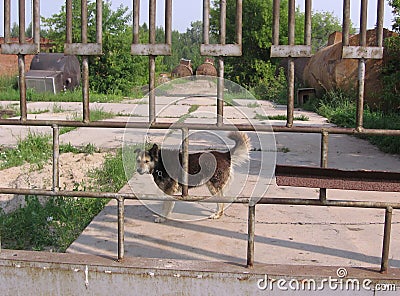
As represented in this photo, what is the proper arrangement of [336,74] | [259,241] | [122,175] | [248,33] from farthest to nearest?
[248,33]
[336,74]
[122,175]
[259,241]

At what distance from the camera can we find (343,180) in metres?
2.26

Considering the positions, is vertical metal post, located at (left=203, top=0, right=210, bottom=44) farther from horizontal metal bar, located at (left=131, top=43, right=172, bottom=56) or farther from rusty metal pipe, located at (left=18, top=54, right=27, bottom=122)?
rusty metal pipe, located at (left=18, top=54, right=27, bottom=122)

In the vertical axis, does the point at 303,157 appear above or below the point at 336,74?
below

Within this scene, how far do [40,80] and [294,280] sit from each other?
18.4 metres

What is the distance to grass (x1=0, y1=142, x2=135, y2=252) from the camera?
365 centimetres

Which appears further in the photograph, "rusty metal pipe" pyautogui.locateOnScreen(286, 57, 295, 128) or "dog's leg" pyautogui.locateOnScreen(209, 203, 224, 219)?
"dog's leg" pyautogui.locateOnScreen(209, 203, 224, 219)

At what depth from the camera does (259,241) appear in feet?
11.0

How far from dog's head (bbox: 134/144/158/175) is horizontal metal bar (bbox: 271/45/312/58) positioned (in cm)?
212

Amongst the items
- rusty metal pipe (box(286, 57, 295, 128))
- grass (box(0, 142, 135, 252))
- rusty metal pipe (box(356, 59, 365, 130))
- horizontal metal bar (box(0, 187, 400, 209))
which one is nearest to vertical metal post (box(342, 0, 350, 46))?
rusty metal pipe (box(356, 59, 365, 130))

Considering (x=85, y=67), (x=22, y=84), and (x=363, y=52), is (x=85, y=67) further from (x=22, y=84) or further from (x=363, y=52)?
(x=363, y=52)

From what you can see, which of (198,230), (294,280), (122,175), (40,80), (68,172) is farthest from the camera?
(40,80)

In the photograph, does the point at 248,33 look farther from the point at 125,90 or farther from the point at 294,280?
the point at 294,280

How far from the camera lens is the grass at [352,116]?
7.21 m

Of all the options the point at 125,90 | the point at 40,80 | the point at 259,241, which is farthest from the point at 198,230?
the point at 125,90
